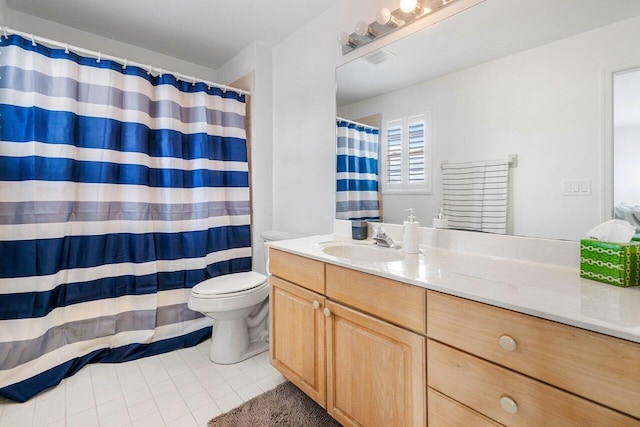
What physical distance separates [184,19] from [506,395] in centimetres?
263

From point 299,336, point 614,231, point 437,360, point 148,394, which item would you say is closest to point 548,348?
point 437,360

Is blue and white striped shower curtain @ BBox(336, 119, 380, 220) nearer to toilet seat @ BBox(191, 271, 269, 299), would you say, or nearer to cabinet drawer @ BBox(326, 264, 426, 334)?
cabinet drawer @ BBox(326, 264, 426, 334)

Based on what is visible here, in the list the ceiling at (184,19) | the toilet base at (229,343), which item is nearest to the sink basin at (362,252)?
the toilet base at (229,343)

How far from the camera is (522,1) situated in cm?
114

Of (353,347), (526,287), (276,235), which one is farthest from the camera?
(276,235)

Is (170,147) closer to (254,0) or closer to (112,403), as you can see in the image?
(254,0)

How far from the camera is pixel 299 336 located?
1.43m

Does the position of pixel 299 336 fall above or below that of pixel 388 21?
below

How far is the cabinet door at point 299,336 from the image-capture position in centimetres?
132

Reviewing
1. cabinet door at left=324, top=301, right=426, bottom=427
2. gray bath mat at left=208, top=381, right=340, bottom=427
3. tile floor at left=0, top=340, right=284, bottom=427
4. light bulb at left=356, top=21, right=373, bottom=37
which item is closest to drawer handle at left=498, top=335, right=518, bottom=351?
cabinet door at left=324, top=301, right=426, bottom=427

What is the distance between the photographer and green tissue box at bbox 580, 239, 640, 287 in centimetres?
83

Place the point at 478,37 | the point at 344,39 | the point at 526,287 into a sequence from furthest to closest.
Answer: the point at 344,39 < the point at 478,37 < the point at 526,287

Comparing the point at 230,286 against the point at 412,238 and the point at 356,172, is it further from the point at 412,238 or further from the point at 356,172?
the point at 412,238

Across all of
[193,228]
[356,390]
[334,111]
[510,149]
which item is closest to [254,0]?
[334,111]
